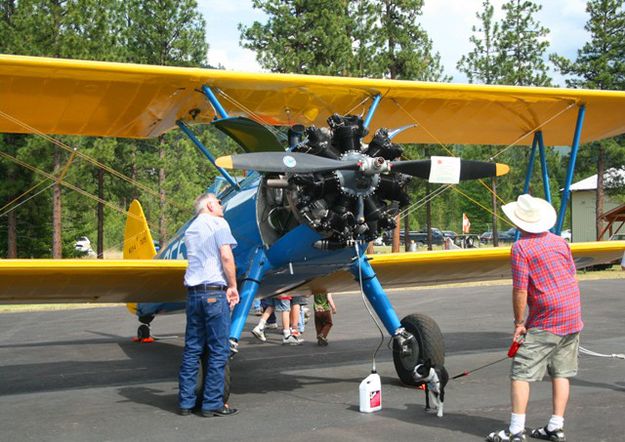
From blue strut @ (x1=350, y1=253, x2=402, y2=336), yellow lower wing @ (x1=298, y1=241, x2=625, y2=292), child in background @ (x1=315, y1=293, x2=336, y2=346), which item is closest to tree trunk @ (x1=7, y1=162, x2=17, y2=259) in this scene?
child in background @ (x1=315, y1=293, x2=336, y2=346)

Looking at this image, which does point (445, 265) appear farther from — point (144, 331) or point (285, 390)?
point (144, 331)

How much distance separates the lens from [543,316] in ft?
14.9

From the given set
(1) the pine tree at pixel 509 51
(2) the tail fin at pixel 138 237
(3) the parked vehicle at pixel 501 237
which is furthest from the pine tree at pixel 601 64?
(2) the tail fin at pixel 138 237

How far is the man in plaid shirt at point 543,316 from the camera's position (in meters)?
4.45

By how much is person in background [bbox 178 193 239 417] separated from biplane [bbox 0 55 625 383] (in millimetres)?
399

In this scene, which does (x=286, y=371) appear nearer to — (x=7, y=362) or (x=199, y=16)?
(x=7, y=362)

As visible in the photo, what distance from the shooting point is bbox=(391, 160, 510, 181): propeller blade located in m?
5.95

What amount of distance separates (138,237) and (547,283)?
755 cm

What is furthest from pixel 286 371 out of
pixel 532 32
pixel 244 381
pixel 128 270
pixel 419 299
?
pixel 532 32

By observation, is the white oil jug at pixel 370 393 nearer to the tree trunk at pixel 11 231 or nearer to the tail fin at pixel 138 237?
the tail fin at pixel 138 237

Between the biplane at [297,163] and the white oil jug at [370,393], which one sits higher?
the biplane at [297,163]

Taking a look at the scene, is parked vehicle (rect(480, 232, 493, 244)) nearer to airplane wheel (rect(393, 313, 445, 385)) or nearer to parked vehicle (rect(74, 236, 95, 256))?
parked vehicle (rect(74, 236, 95, 256))

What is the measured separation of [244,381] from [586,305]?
936cm

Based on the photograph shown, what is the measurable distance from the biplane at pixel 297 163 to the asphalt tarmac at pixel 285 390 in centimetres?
80
